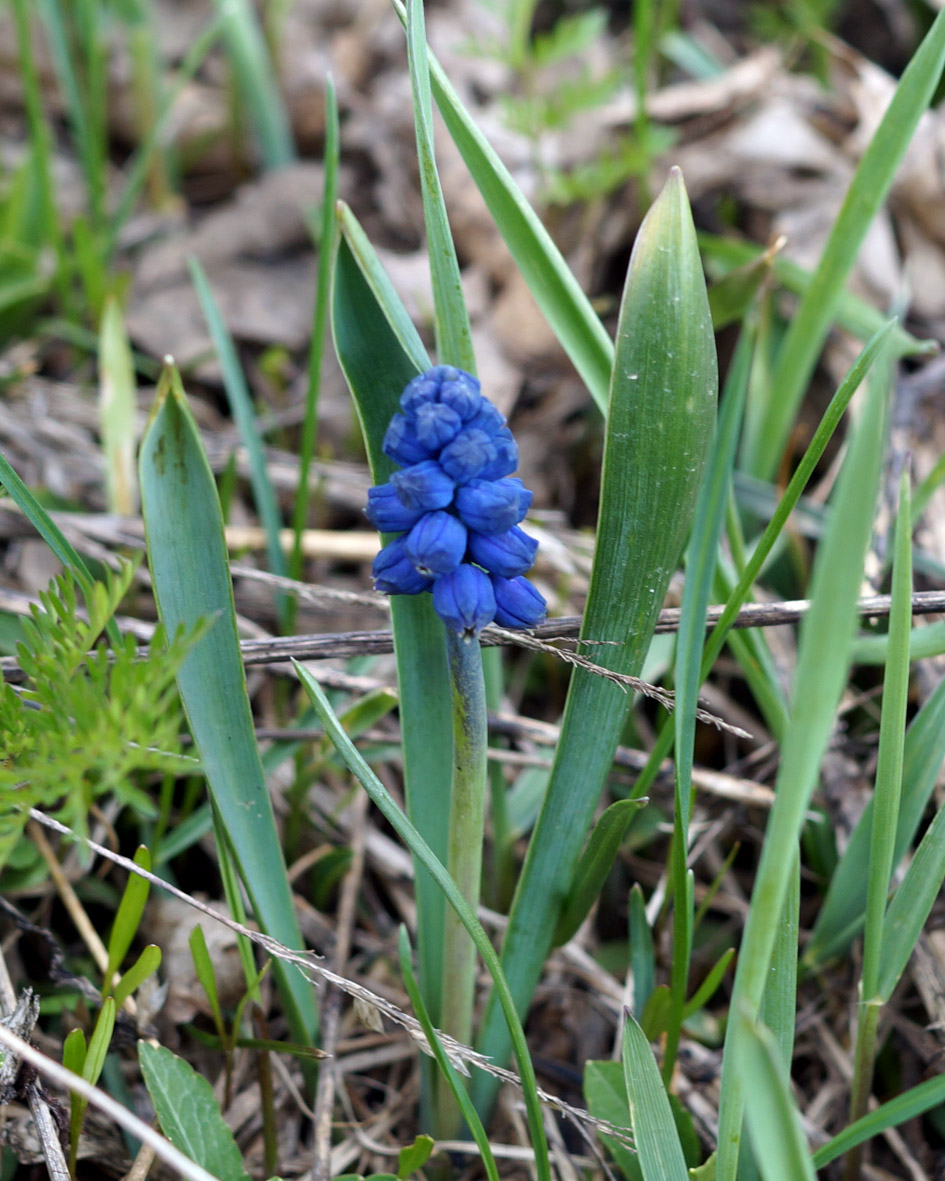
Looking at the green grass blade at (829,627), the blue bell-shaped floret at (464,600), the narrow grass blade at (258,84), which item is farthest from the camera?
the narrow grass blade at (258,84)

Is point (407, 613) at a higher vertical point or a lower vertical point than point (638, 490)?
lower

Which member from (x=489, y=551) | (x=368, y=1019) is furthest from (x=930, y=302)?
(x=368, y=1019)

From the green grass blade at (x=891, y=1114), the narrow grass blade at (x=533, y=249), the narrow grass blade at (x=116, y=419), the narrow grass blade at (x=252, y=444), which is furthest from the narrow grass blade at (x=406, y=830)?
the narrow grass blade at (x=116, y=419)

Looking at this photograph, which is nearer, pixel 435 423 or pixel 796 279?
pixel 435 423

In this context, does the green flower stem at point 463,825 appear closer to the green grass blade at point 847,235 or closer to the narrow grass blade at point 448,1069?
the narrow grass blade at point 448,1069

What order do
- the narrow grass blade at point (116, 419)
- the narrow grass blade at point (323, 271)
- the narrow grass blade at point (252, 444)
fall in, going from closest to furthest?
1. the narrow grass blade at point (323, 271)
2. the narrow grass blade at point (252, 444)
3. the narrow grass blade at point (116, 419)

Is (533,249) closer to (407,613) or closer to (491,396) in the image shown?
(407,613)

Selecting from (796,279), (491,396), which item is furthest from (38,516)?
(796,279)

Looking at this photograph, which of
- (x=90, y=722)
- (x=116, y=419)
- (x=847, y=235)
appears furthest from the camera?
(x=116, y=419)
